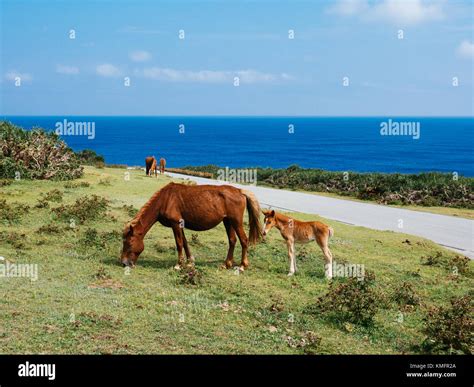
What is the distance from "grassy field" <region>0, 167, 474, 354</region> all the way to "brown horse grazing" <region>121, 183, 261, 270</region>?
0.69 metres

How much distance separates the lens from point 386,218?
94.0 ft

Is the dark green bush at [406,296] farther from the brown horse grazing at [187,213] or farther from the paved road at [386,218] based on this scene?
the paved road at [386,218]

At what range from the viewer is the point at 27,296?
40.5 ft

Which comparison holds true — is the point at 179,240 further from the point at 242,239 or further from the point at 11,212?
the point at 11,212

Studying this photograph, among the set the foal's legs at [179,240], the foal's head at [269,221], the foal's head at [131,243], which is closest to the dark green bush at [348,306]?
the foal's head at [269,221]

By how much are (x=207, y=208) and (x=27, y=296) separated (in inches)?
196

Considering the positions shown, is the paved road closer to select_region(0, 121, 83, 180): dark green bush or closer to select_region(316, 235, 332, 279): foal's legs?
select_region(316, 235, 332, 279): foal's legs

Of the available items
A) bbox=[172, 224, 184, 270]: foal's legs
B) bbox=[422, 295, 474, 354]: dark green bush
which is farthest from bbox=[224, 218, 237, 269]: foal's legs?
bbox=[422, 295, 474, 354]: dark green bush

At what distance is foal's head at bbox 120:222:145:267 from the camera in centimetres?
1485

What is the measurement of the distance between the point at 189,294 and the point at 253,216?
140 inches

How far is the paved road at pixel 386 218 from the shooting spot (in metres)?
24.1

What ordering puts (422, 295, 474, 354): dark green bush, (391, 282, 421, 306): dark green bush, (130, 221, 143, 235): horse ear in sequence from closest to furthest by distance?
(422, 295, 474, 354): dark green bush → (391, 282, 421, 306): dark green bush → (130, 221, 143, 235): horse ear
